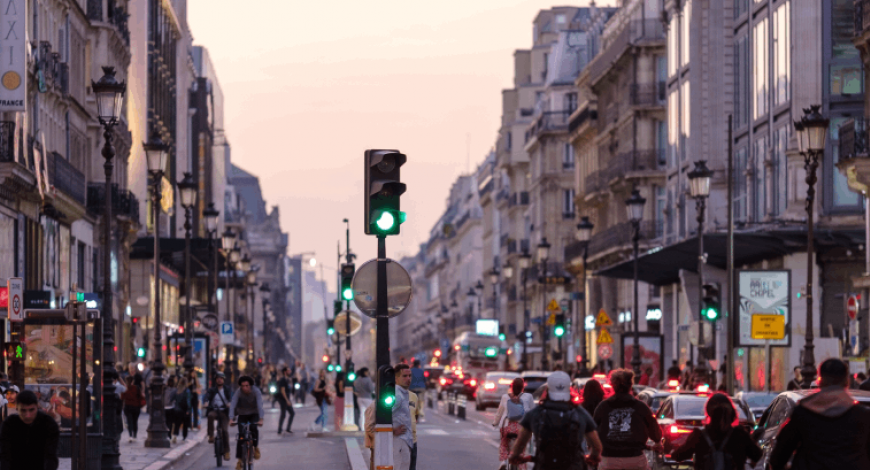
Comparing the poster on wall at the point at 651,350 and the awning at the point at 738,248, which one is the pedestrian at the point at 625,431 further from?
the poster on wall at the point at 651,350

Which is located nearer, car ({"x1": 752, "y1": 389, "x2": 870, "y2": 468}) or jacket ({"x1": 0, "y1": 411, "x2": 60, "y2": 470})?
jacket ({"x1": 0, "y1": 411, "x2": 60, "y2": 470})

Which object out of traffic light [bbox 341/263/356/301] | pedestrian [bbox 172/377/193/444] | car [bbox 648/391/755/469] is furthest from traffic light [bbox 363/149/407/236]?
pedestrian [bbox 172/377/193/444]

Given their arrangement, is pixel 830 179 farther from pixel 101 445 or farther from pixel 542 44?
pixel 542 44

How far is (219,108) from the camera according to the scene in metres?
139

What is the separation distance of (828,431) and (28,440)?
20.5 ft

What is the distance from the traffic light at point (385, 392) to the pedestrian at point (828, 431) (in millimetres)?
5723

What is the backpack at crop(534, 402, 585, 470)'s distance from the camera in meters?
12.4

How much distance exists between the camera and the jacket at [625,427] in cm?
1396

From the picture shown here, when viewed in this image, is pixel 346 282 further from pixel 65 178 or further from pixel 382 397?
pixel 382 397

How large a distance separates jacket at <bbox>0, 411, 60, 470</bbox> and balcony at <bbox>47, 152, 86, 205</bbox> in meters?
30.8

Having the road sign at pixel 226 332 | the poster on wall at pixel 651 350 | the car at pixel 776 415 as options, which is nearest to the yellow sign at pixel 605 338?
the poster on wall at pixel 651 350

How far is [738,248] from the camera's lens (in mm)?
47594

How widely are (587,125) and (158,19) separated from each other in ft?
75.2

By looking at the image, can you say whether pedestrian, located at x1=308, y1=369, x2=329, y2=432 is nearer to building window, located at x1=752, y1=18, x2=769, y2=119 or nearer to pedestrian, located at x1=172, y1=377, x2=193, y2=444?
pedestrian, located at x1=172, y1=377, x2=193, y2=444
